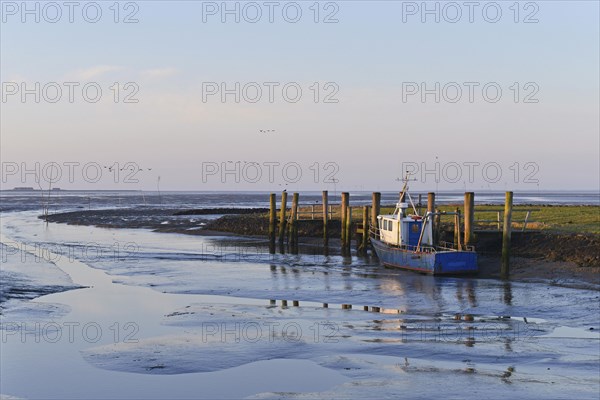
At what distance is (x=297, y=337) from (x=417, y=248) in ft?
50.5

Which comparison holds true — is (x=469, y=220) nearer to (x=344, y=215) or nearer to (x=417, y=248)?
(x=417, y=248)

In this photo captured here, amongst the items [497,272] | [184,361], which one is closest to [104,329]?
[184,361]

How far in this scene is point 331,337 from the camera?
787 inches

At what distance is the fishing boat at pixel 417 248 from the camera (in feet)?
108

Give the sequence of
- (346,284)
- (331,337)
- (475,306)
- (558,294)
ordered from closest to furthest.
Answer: (331,337), (475,306), (558,294), (346,284)

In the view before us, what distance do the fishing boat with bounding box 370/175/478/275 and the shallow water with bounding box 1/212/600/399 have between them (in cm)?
72

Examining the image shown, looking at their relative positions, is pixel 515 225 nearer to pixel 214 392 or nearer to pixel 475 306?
pixel 475 306

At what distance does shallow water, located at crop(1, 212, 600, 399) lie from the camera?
15438 mm

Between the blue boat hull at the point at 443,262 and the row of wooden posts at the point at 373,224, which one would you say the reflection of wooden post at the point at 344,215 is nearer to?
the row of wooden posts at the point at 373,224

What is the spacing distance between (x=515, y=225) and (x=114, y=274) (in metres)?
21.7

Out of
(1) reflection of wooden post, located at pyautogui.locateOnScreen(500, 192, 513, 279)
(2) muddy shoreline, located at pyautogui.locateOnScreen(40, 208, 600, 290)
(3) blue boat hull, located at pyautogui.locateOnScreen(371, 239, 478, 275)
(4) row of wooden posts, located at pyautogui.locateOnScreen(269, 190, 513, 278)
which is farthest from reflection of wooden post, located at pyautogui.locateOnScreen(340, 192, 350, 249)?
(1) reflection of wooden post, located at pyautogui.locateOnScreen(500, 192, 513, 279)

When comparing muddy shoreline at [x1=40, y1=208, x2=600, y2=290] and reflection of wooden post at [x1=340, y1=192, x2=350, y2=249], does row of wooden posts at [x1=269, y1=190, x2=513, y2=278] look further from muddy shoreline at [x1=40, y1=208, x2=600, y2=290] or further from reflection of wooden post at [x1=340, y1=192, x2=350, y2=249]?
muddy shoreline at [x1=40, y1=208, x2=600, y2=290]

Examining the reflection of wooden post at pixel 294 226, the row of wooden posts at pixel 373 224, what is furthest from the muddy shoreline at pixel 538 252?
the row of wooden posts at pixel 373 224

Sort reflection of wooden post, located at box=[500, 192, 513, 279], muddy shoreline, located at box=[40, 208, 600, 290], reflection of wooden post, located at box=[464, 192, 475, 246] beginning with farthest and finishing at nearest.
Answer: reflection of wooden post, located at box=[464, 192, 475, 246] < reflection of wooden post, located at box=[500, 192, 513, 279] < muddy shoreline, located at box=[40, 208, 600, 290]
